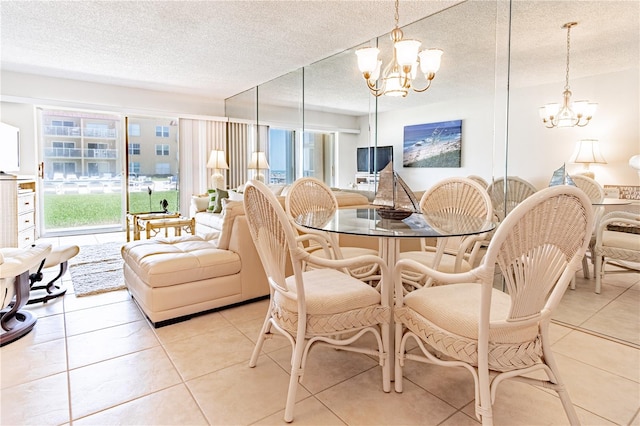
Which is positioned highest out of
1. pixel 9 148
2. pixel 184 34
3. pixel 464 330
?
pixel 184 34

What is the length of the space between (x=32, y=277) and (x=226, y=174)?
14.7 feet

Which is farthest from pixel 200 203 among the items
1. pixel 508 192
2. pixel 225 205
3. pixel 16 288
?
pixel 508 192

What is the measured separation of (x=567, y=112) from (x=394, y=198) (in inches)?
58.5

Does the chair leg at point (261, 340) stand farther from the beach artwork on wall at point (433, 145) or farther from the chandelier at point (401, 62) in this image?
the beach artwork on wall at point (433, 145)

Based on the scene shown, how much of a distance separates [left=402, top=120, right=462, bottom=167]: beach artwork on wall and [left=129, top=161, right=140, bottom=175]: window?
496 centimetres

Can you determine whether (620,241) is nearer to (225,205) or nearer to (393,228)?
(393,228)

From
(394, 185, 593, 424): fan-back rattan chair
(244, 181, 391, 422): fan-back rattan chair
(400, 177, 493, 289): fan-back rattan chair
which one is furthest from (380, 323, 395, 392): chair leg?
(400, 177, 493, 289): fan-back rattan chair

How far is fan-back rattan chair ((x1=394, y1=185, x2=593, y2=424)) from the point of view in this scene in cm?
120

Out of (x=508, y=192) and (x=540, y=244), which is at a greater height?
(x=508, y=192)

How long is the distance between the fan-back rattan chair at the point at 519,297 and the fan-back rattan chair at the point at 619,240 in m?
1.51

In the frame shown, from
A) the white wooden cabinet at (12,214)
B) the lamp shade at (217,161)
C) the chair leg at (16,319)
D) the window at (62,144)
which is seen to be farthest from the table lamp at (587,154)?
the window at (62,144)

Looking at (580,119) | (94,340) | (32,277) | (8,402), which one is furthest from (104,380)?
(580,119)

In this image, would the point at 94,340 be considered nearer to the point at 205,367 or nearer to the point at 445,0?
the point at 205,367

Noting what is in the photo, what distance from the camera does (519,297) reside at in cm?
127
